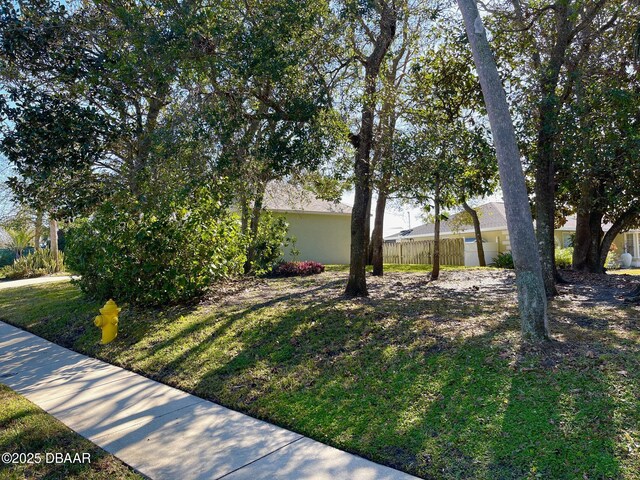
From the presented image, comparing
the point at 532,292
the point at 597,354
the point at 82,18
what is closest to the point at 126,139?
the point at 82,18

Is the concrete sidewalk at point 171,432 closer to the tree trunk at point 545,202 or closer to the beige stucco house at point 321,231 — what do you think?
the tree trunk at point 545,202

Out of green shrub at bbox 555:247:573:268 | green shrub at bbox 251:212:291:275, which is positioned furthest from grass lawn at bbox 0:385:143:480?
green shrub at bbox 555:247:573:268

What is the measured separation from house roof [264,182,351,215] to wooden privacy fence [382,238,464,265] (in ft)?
18.2

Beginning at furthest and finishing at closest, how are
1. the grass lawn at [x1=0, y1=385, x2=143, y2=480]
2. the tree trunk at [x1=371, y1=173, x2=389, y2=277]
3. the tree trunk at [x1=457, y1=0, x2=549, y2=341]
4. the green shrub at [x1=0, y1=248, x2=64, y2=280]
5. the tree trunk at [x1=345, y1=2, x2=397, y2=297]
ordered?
1. the green shrub at [x1=0, y1=248, x2=64, y2=280]
2. the tree trunk at [x1=371, y1=173, x2=389, y2=277]
3. the tree trunk at [x1=345, y1=2, x2=397, y2=297]
4. the tree trunk at [x1=457, y1=0, x2=549, y2=341]
5. the grass lawn at [x1=0, y1=385, x2=143, y2=480]

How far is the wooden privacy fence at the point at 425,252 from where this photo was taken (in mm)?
26172

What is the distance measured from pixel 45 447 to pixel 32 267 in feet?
68.8

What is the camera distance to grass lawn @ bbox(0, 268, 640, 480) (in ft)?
11.9

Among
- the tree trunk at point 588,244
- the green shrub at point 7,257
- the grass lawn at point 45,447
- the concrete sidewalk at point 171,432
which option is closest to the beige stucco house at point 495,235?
the tree trunk at point 588,244

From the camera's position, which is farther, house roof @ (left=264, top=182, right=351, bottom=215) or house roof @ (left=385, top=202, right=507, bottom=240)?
house roof @ (left=385, top=202, right=507, bottom=240)

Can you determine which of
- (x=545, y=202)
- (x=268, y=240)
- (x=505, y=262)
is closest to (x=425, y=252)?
(x=505, y=262)

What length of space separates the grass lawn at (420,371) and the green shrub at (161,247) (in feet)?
1.90

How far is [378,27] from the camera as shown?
377 inches

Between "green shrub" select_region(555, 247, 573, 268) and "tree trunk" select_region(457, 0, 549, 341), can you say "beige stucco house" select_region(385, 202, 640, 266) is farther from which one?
"tree trunk" select_region(457, 0, 549, 341)

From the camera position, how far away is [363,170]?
9.41 m
